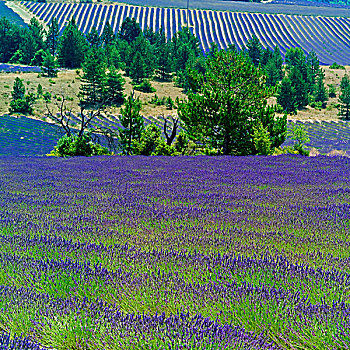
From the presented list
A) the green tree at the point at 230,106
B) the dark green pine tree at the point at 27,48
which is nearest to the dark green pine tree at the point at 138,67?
the dark green pine tree at the point at 27,48

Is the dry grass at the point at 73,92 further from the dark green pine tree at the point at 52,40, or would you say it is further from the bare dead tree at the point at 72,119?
the dark green pine tree at the point at 52,40

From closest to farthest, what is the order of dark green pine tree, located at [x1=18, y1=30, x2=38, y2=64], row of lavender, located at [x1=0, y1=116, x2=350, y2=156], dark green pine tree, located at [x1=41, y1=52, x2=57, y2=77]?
row of lavender, located at [x1=0, y1=116, x2=350, y2=156] < dark green pine tree, located at [x1=41, y1=52, x2=57, y2=77] < dark green pine tree, located at [x1=18, y1=30, x2=38, y2=64]

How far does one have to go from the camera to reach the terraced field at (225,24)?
4146 inches

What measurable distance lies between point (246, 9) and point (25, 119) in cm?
11207

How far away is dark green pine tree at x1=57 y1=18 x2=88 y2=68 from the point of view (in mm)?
68500

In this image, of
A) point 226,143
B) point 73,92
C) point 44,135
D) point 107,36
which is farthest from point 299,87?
point 107,36

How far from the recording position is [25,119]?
4091cm

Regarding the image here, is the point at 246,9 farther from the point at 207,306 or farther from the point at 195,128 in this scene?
the point at 207,306

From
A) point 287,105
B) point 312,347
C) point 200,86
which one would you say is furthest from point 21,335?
point 287,105

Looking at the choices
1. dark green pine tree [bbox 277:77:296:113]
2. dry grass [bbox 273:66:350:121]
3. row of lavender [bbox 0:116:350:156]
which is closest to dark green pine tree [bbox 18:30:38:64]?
row of lavender [bbox 0:116:350:156]

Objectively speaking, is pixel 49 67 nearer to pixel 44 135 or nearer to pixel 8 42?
pixel 8 42

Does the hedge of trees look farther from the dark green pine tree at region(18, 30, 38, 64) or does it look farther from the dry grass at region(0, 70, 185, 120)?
the dry grass at region(0, 70, 185, 120)

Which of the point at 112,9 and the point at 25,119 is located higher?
the point at 112,9

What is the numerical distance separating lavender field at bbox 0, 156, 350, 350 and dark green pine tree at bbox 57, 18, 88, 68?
2736 inches
